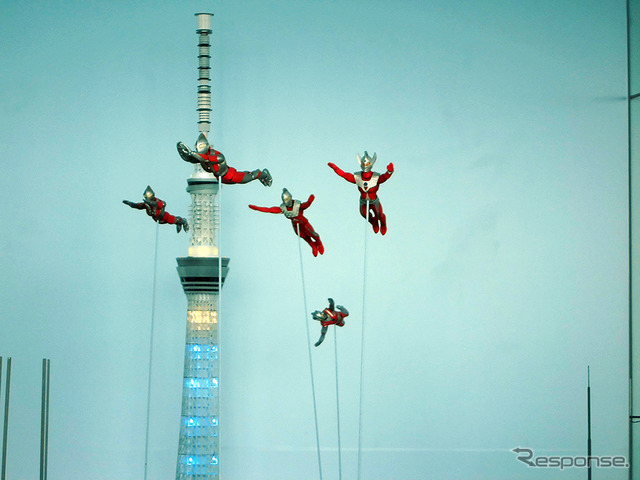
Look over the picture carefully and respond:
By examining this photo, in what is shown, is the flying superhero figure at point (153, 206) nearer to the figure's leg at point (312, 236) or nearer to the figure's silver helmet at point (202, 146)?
the figure's silver helmet at point (202, 146)

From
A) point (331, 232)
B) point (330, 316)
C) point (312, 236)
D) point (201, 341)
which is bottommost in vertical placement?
point (201, 341)

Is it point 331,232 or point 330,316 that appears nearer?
point 330,316

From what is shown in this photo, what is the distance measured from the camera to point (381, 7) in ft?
22.2

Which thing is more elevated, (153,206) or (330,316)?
(153,206)

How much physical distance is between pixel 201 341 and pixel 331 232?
167cm

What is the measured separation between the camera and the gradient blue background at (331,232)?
654 cm

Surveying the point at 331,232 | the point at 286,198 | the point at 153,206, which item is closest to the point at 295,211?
the point at 286,198

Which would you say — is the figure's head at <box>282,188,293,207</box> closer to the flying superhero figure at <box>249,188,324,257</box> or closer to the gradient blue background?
the flying superhero figure at <box>249,188,324,257</box>

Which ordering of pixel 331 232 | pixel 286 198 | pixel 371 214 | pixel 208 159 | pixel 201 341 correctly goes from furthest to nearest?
pixel 331 232 → pixel 201 341 → pixel 371 214 → pixel 286 198 → pixel 208 159

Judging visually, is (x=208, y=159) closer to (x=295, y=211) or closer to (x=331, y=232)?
(x=295, y=211)

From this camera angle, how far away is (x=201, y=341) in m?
5.25

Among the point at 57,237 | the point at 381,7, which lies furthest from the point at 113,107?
the point at 381,7

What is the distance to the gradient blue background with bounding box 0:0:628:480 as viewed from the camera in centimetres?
654

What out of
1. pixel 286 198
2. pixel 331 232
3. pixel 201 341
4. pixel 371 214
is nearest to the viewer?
pixel 286 198
